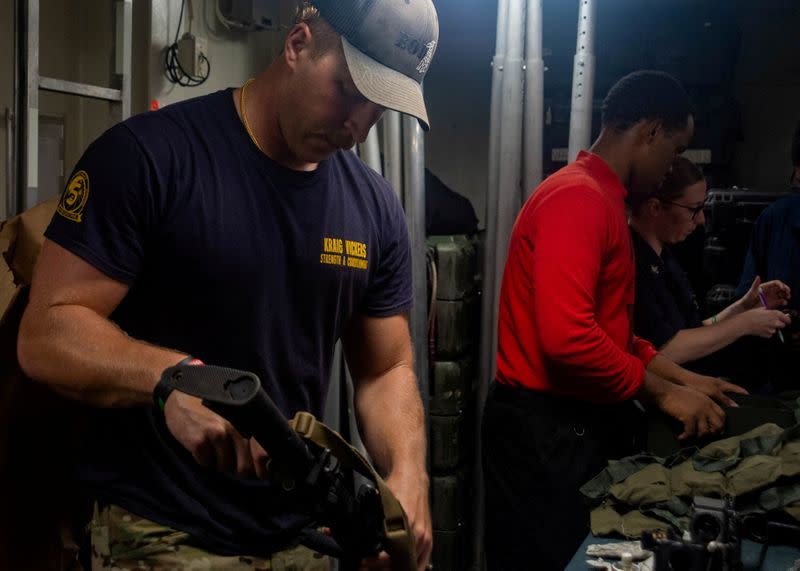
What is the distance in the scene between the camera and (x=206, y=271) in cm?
141

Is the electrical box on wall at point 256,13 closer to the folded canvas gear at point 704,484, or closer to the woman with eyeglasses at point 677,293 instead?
the woman with eyeglasses at point 677,293

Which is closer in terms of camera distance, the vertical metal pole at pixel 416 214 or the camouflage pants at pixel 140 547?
the camouflage pants at pixel 140 547

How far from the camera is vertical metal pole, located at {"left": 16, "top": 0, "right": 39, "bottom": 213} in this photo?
223cm

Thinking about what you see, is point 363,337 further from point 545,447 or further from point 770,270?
point 770,270

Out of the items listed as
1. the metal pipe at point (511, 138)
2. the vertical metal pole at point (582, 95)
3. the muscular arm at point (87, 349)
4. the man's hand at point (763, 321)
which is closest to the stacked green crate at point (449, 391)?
the metal pipe at point (511, 138)

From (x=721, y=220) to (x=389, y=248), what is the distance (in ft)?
7.96

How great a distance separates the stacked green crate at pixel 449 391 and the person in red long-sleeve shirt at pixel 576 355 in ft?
3.54

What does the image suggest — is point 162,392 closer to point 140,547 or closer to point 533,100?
point 140,547

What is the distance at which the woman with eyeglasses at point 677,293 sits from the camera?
289 cm

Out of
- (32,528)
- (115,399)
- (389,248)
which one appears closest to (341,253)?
(389,248)

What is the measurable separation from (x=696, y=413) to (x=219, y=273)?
1.43 metres

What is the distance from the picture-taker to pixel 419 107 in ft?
5.09

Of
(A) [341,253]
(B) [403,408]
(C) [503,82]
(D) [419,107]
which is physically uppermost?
(C) [503,82]

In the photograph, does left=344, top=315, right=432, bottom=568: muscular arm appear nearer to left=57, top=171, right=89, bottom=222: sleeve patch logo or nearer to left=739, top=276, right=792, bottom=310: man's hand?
left=57, top=171, right=89, bottom=222: sleeve patch logo
